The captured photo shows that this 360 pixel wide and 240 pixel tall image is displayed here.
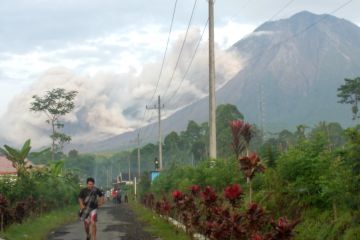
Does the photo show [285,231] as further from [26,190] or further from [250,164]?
[26,190]

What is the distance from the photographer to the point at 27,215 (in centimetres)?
2673

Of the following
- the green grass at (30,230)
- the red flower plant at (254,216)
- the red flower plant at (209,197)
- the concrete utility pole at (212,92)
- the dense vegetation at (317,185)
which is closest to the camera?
the dense vegetation at (317,185)

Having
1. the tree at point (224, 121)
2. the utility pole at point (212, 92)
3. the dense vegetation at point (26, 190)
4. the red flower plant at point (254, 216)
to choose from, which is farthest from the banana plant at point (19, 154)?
the tree at point (224, 121)

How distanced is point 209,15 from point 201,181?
8.60m

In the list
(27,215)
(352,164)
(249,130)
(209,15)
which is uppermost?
(209,15)

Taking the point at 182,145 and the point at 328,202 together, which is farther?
the point at 182,145

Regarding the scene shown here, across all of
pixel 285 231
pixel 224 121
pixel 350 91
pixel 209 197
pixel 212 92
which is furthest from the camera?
pixel 224 121

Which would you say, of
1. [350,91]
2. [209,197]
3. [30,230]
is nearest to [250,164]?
[209,197]

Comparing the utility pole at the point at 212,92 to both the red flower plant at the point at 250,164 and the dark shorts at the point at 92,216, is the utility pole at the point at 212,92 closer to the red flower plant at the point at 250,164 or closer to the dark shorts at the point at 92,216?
the dark shorts at the point at 92,216

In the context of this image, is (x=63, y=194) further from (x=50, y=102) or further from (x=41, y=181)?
(x=50, y=102)

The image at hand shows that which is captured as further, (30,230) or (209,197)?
(30,230)

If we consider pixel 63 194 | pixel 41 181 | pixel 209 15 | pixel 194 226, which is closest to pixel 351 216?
pixel 194 226

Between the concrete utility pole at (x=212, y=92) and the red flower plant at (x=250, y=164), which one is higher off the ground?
the concrete utility pole at (x=212, y=92)

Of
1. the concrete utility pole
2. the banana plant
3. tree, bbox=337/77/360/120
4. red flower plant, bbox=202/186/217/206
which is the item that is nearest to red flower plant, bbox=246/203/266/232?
Result: red flower plant, bbox=202/186/217/206
